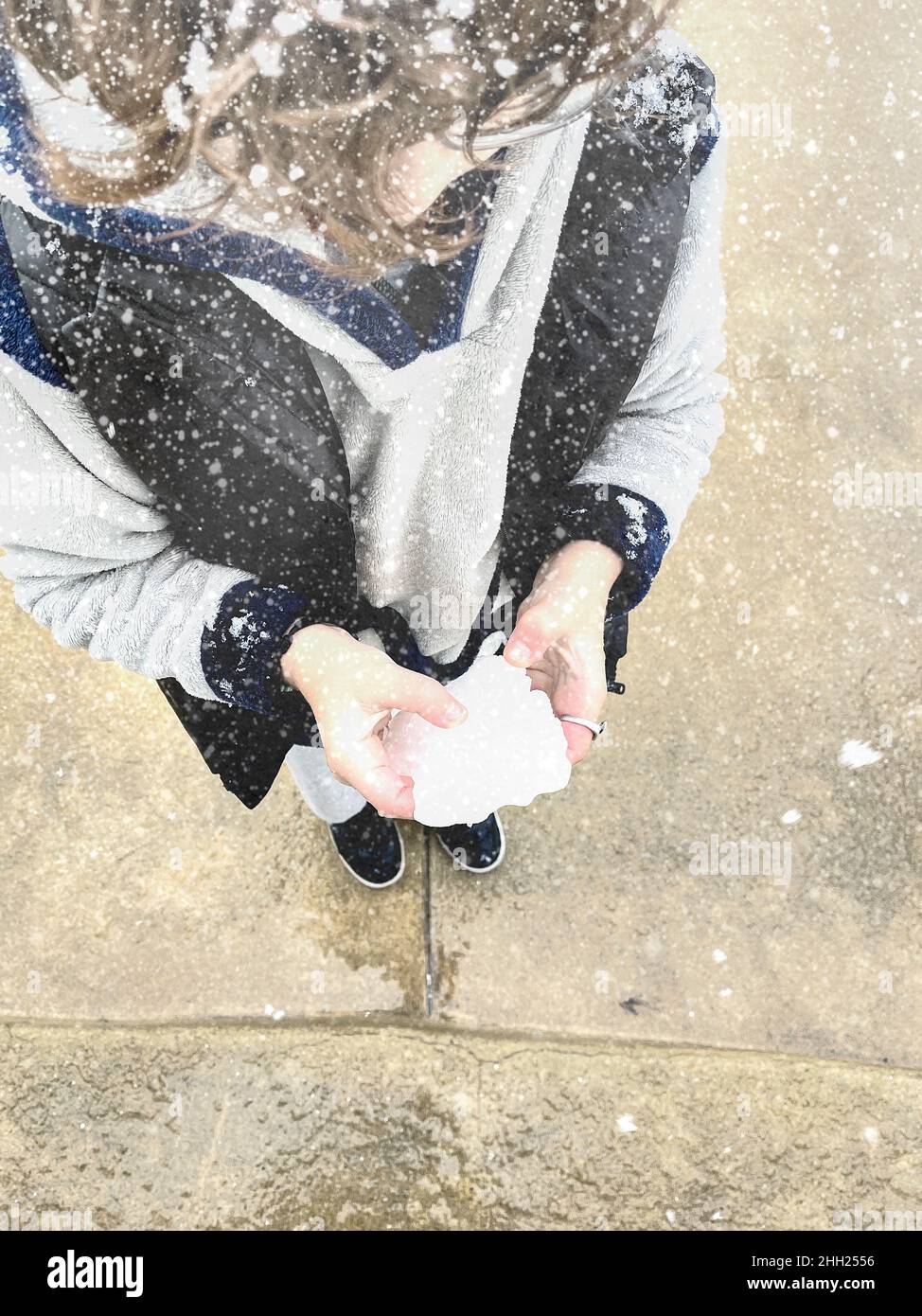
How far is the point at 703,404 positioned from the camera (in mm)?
1624

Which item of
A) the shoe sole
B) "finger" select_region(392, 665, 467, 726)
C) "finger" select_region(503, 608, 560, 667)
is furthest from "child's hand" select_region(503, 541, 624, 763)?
the shoe sole

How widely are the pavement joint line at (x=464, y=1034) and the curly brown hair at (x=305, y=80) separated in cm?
178

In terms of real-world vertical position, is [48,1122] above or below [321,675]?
below

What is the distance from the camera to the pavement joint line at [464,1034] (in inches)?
A: 88.8

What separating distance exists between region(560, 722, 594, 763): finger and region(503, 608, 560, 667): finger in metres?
0.13

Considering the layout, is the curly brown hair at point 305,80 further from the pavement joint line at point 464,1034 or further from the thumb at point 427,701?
the pavement joint line at point 464,1034

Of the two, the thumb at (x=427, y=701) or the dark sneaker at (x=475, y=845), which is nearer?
the thumb at (x=427, y=701)

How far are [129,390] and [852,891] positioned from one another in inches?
81.0

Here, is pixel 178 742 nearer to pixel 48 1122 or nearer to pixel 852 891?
pixel 48 1122

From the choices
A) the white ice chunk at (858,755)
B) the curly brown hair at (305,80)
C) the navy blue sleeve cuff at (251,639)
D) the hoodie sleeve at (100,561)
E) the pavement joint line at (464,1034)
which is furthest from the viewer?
the white ice chunk at (858,755)

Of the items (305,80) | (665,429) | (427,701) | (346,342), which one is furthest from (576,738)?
(305,80)

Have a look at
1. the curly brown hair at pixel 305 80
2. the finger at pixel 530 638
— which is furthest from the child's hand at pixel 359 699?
the curly brown hair at pixel 305 80
